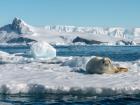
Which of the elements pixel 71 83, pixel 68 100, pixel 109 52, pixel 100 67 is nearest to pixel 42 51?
pixel 100 67

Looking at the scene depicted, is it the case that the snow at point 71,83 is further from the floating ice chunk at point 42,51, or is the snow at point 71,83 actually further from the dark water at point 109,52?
the dark water at point 109,52

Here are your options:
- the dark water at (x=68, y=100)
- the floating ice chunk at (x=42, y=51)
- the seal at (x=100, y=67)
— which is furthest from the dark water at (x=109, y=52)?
the dark water at (x=68, y=100)

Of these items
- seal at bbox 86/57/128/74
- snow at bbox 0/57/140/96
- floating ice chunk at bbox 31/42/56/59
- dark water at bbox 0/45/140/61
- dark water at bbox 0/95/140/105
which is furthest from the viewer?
dark water at bbox 0/45/140/61

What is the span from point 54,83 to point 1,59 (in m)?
19.2

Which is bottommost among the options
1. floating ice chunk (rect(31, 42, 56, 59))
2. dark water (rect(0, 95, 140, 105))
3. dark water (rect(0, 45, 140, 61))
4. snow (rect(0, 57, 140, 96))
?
dark water (rect(0, 95, 140, 105))

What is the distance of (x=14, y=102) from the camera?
51.3ft

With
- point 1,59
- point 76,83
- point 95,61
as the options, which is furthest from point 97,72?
point 1,59

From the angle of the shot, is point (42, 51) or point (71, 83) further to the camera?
point (42, 51)

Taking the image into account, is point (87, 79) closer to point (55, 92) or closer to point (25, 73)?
point (55, 92)

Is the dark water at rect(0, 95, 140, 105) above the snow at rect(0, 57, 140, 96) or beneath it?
beneath

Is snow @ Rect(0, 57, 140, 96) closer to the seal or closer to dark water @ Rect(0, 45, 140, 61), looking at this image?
the seal

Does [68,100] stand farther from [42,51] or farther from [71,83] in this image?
[42,51]

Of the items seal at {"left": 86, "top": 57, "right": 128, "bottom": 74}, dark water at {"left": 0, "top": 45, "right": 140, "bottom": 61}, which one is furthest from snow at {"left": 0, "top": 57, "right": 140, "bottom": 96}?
dark water at {"left": 0, "top": 45, "right": 140, "bottom": 61}

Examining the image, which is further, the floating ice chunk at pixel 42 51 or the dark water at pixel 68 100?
the floating ice chunk at pixel 42 51
